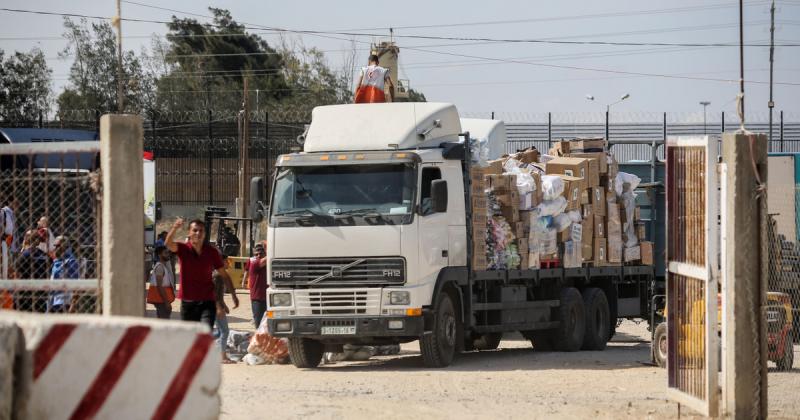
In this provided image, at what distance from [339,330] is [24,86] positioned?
4250cm

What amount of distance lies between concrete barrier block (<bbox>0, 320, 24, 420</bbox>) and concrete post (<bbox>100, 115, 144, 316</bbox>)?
1.21m

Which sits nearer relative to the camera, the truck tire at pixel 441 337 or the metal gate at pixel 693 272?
the metal gate at pixel 693 272

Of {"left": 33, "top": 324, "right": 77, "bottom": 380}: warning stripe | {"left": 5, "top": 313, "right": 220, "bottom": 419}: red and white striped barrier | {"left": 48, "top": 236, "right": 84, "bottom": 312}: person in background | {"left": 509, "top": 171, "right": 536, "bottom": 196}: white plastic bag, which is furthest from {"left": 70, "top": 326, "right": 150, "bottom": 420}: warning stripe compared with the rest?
{"left": 509, "top": 171, "right": 536, "bottom": 196}: white plastic bag

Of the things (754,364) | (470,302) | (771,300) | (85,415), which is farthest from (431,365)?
(85,415)

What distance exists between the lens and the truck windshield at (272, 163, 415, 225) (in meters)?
17.1

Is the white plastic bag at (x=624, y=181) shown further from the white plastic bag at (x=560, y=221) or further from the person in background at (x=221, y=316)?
the person in background at (x=221, y=316)

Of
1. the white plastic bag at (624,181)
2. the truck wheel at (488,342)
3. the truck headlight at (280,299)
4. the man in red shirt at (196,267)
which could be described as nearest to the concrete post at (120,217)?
the man in red shirt at (196,267)

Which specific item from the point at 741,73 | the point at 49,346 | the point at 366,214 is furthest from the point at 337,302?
the point at 49,346

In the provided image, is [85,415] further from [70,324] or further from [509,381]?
[509,381]

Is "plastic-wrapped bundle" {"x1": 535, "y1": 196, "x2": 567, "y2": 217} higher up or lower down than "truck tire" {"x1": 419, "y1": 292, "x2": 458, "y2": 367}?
higher up

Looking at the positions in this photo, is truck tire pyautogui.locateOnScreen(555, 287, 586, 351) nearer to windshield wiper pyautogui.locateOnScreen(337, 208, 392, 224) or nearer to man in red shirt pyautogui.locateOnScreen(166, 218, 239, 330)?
windshield wiper pyautogui.locateOnScreen(337, 208, 392, 224)

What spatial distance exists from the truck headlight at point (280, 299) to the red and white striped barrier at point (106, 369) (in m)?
10.3

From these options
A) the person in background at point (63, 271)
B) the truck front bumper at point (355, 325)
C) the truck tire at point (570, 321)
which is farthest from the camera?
the truck tire at point (570, 321)

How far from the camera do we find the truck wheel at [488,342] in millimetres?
21703
